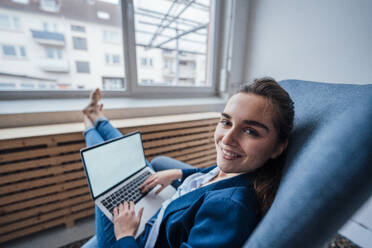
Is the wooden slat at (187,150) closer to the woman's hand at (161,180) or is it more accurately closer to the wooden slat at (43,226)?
the woman's hand at (161,180)

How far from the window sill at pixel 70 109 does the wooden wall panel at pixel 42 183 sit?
257 millimetres

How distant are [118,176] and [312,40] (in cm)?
187

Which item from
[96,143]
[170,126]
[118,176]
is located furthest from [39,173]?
[170,126]

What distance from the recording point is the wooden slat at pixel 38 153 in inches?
38.1

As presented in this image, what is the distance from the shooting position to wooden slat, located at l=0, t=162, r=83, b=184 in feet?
3.28

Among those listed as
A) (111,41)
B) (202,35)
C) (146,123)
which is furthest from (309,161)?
(202,35)

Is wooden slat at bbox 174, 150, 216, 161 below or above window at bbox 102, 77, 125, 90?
below

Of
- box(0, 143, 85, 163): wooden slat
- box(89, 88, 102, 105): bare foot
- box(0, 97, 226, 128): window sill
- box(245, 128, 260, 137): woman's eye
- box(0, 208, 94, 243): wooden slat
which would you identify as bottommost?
box(0, 208, 94, 243): wooden slat

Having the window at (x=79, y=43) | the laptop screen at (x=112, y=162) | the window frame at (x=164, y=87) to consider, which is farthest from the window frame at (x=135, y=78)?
the laptop screen at (x=112, y=162)

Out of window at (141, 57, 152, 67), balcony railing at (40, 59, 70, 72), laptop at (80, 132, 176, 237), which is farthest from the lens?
window at (141, 57, 152, 67)

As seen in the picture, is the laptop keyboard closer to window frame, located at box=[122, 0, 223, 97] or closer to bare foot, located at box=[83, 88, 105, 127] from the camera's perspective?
bare foot, located at box=[83, 88, 105, 127]

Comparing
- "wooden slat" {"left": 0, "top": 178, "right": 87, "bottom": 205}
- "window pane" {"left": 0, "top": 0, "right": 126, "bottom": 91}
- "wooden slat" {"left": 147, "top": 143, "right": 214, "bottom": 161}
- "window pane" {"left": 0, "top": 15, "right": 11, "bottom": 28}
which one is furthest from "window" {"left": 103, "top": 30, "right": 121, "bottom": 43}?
"wooden slat" {"left": 0, "top": 178, "right": 87, "bottom": 205}

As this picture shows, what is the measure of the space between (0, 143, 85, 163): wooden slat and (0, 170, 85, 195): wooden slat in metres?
0.17

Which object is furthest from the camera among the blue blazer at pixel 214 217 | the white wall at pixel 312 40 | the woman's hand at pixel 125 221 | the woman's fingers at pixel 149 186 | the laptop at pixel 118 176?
the white wall at pixel 312 40
